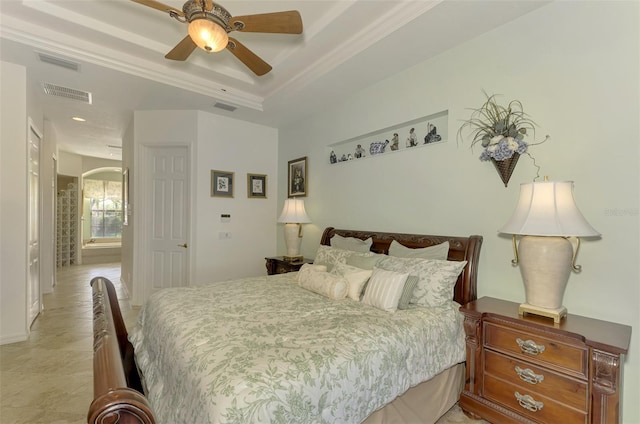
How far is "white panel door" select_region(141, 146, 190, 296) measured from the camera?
416 centimetres

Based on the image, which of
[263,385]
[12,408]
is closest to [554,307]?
[263,385]

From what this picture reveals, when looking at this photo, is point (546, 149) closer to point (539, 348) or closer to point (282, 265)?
point (539, 348)

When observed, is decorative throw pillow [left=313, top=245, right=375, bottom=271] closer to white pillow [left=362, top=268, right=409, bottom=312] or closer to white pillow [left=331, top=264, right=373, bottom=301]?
white pillow [left=331, top=264, right=373, bottom=301]

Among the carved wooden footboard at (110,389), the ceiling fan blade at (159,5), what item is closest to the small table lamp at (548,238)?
the carved wooden footboard at (110,389)

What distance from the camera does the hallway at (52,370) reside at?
1.97 meters

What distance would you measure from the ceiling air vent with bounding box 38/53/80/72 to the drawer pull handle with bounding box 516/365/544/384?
4.38 metres

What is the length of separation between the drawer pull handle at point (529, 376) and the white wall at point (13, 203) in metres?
4.47

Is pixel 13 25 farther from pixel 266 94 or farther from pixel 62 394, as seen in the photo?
pixel 62 394

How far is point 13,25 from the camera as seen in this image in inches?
95.4

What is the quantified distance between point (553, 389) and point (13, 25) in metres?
4.66

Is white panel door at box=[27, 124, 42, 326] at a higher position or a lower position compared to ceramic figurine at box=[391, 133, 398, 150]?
lower

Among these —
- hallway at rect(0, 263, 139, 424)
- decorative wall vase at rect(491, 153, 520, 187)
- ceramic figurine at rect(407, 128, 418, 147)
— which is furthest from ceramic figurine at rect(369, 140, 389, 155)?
hallway at rect(0, 263, 139, 424)

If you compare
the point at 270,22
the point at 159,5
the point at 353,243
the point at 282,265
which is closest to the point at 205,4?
the point at 159,5

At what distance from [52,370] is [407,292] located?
3.02 m
